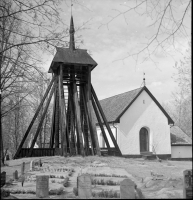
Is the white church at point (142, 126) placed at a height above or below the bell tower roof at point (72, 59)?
below

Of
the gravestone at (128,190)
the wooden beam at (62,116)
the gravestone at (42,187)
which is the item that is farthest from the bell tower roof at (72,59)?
the gravestone at (128,190)

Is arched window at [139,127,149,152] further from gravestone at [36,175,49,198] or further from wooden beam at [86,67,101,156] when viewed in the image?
gravestone at [36,175,49,198]

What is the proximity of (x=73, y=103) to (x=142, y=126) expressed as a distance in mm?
7760

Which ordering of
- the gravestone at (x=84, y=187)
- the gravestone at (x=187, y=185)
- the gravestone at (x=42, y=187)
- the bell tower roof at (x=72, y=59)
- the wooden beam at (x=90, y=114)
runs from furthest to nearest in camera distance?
the bell tower roof at (x=72, y=59)
the wooden beam at (x=90, y=114)
the gravestone at (x=42, y=187)
the gravestone at (x=84, y=187)
the gravestone at (x=187, y=185)

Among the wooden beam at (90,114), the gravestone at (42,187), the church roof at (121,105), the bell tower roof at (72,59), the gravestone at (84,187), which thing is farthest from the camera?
the church roof at (121,105)

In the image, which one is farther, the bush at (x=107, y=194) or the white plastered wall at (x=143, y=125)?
the white plastered wall at (x=143, y=125)

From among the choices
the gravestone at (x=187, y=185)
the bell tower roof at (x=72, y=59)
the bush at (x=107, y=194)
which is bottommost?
the bush at (x=107, y=194)

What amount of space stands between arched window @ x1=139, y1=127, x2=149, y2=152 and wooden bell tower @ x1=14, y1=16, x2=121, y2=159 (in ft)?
21.1

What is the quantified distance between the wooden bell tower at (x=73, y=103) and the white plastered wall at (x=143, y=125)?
491cm

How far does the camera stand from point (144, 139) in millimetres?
26047

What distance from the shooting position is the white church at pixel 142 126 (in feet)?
82.5

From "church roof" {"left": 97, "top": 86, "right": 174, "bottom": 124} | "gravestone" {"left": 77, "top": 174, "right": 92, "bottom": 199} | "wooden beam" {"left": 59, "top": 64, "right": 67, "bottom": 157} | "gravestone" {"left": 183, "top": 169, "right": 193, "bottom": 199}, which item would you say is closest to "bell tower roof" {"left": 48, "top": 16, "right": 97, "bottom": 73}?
"wooden beam" {"left": 59, "top": 64, "right": 67, "bottom": 157}

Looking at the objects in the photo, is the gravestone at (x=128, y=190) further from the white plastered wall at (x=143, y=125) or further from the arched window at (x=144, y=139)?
the arched window at (x=144, y=139)

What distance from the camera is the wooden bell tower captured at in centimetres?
1908
